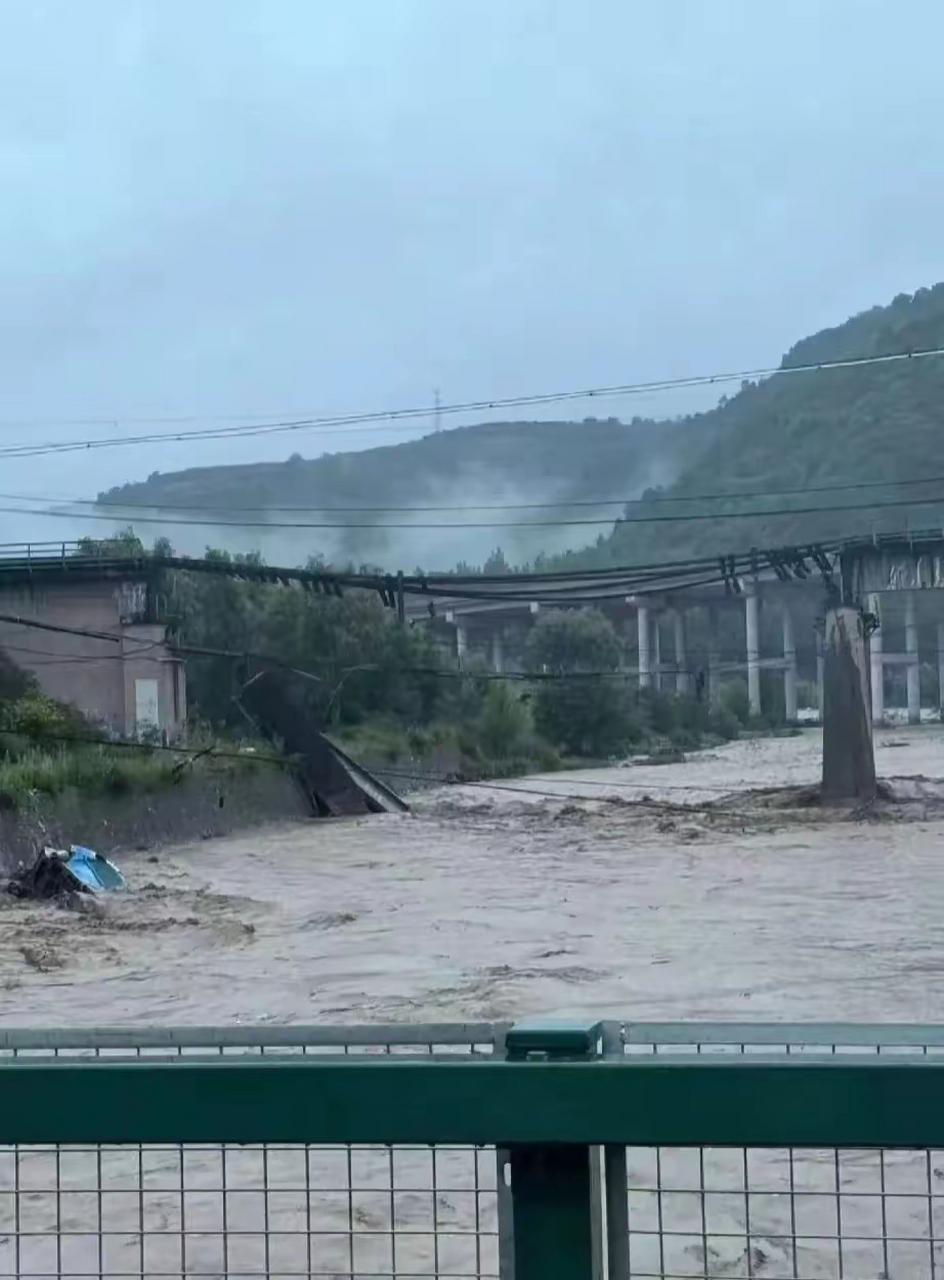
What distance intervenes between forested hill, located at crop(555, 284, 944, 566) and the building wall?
49.4 meters

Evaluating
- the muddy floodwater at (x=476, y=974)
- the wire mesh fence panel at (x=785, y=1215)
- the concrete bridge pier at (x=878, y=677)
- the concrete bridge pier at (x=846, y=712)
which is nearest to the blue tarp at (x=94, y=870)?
the muddy floodwater at (x=476, y=974)

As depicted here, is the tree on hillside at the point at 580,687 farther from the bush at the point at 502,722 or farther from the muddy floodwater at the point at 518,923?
the muddy floodwater at the point at 518,923

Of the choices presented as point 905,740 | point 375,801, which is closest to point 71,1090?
point 375,801

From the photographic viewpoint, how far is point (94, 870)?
26.4m

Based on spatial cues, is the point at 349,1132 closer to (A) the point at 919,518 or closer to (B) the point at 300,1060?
(B) the point at 300,1060

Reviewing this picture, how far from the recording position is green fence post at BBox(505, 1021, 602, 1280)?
7.99 feet

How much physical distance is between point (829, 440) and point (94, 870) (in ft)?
271

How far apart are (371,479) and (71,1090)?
77850 millimetres

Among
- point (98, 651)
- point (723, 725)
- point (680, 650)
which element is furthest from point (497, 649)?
point (98, 651)

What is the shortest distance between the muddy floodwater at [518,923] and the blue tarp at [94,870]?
759 millimetres

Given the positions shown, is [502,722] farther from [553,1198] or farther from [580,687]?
[553,1198]

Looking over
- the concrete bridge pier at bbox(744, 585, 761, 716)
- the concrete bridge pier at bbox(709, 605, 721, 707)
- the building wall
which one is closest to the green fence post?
the building wall

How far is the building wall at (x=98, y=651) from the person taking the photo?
1518 inches

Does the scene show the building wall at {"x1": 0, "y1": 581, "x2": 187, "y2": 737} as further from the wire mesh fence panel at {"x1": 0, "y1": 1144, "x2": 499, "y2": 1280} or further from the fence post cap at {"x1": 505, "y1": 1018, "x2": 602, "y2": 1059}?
the fence post cap at {"x1": 505, "y1": 1018, "x2": 602, "y2": 1059}
